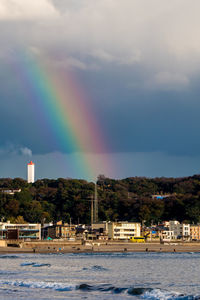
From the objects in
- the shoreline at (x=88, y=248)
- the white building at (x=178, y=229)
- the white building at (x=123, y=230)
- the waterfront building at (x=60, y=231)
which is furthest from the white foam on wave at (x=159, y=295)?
the white building at (x=178, y=229)

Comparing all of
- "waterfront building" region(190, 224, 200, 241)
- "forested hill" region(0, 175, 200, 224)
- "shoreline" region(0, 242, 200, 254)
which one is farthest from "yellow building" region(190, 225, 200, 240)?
"shoreline" region(0, 242, 200, 254)

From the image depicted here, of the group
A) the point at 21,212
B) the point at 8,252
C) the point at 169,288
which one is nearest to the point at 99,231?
the point at 21,212

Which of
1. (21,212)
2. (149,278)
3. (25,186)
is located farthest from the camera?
(25,186)

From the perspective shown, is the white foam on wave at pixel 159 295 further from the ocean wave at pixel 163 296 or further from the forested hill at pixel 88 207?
the forested hill at pixel 88 207

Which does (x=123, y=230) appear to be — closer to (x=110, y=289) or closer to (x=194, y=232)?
(x=194, y=232)

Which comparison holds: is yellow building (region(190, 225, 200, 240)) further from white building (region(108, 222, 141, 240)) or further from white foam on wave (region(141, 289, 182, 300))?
white foam on wave (region(141, 289, 182, 300))

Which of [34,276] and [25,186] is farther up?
[25,186]

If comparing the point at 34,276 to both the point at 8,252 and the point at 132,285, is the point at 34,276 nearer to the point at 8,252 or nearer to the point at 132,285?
the point at 132,285
